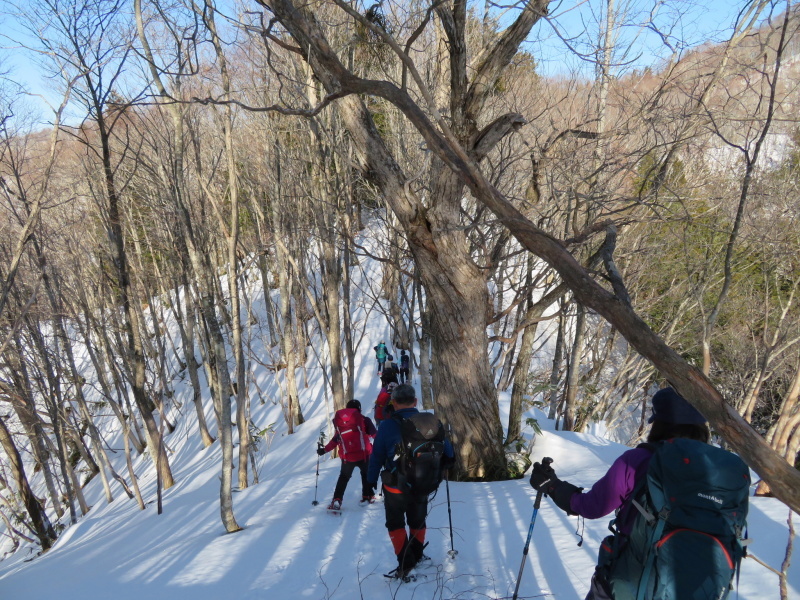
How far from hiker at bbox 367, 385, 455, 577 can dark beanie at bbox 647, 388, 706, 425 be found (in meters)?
1.65

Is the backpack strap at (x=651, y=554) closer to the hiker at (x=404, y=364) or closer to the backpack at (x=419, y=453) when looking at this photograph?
the backpack at (x=419, y=453)

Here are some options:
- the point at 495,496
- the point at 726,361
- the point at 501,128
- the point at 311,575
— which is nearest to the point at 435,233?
the point at 501,128

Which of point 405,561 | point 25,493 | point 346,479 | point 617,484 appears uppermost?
point 617,484

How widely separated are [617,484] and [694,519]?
0.37 meters

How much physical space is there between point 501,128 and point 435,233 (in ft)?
4.10

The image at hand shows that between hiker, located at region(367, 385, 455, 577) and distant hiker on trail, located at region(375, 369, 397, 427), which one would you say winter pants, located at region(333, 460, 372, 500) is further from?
hiker, located at region(367, 385, 455, 577)

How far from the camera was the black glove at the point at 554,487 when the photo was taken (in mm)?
2650

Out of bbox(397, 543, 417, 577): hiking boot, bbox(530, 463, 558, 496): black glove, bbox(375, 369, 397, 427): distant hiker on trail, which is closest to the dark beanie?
bbox(530, 463, 558, 496): black glove

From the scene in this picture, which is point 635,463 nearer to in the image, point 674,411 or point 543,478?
point 674,411

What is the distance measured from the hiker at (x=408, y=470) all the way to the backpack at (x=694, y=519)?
173 cm

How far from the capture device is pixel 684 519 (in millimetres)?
2062

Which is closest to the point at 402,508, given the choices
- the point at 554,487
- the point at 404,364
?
the point at 554,487

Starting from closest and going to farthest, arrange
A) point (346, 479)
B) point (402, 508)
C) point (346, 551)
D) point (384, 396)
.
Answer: point (402, 508) < point (346, 551) < point (346, 479) < point (384, 396)

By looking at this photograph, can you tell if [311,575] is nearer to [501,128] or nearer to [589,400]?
[501,128]
